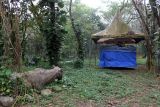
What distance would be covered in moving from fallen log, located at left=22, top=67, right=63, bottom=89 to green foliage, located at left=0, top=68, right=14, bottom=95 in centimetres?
28

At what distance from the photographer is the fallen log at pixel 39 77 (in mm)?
5640

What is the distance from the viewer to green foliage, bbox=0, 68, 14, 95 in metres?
5.22

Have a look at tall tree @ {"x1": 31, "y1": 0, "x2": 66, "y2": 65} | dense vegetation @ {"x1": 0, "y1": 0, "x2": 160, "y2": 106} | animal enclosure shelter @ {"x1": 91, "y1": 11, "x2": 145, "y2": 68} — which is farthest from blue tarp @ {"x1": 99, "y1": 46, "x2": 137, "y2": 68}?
tall tree @ {"x1": 31, "y1": 0, "x2": 66, "y2": 65}

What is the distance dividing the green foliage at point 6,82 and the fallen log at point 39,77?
0.28 metres

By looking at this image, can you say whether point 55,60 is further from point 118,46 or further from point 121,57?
point 118,46

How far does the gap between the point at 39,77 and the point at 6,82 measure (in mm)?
847

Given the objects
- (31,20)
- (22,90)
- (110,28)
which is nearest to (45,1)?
(31,20)

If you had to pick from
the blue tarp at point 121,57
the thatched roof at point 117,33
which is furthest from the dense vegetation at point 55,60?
the blue tarp at point 121,57

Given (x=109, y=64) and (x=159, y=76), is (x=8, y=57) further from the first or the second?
(x=109, y=64)

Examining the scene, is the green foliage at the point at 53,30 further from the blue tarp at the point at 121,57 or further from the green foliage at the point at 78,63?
the blue tarp at the point at 121,57

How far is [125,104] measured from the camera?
539cm

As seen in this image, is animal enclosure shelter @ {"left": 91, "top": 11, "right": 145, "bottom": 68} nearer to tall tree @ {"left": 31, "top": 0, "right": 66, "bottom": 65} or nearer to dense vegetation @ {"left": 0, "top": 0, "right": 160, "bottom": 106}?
dense vegetation @ {"left": 0, "top": 0, "right": 160, "bottom": 106}

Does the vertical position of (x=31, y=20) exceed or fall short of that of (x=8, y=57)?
it exceeds it

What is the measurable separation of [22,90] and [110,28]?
7068mm
